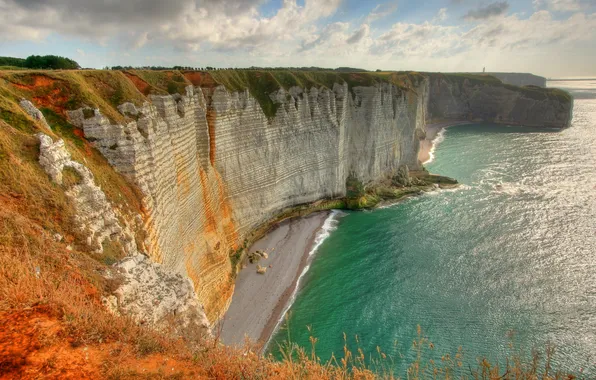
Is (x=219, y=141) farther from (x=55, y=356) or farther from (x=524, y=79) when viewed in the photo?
(x=524, y=79)

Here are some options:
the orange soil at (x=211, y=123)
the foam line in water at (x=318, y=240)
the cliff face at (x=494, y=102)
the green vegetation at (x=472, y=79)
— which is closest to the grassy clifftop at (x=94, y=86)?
the orange soil at (x=211, y=123)

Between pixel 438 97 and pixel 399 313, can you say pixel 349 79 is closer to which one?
pixel 399 313

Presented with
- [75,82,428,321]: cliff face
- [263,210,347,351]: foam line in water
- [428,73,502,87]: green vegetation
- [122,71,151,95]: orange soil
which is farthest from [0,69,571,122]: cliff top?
[428,73,502,87]: green vegetation

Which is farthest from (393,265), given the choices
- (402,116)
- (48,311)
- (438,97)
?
(438,97)

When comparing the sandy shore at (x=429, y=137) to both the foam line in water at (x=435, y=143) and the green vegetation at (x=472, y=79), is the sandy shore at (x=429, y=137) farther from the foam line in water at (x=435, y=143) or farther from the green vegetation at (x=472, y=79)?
the green vegetation at (x=472, y=79)

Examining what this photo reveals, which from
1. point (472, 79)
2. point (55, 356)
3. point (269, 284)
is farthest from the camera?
point (472, 79)

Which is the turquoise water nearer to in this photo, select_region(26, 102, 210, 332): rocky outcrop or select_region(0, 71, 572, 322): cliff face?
select_region(0, 71, 572, 322): cliff face

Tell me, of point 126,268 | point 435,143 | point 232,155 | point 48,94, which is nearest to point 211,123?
point 232,155
